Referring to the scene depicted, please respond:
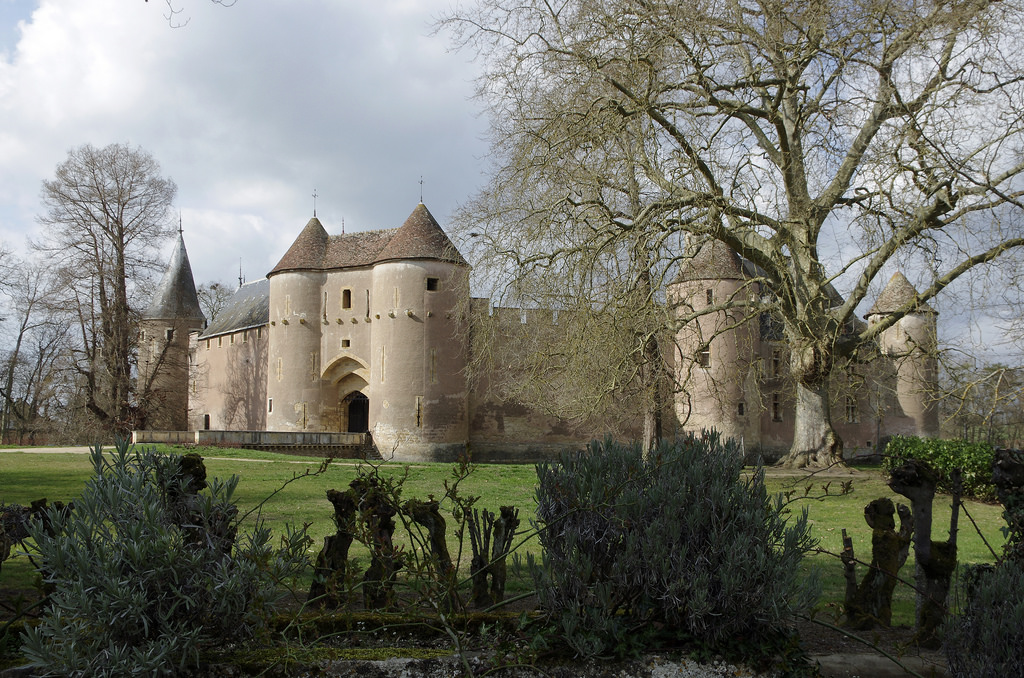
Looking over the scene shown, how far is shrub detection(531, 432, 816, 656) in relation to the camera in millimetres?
3189

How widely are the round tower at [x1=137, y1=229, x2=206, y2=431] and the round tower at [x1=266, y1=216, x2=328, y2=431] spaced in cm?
678

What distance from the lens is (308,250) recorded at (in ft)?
→ 110

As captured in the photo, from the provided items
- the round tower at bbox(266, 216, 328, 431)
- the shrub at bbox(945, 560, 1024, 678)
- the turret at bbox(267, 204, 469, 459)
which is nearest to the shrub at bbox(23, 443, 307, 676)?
the shrub at bbox(945, 560, 1024, 678)

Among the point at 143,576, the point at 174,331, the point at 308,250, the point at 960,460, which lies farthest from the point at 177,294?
the point at 143,576

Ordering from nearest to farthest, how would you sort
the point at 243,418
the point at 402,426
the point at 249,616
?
the point at 249,616, the point at 402,426, the point at 243,418

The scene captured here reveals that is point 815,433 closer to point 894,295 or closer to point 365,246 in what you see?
point 365,246

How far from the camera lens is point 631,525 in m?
3.41

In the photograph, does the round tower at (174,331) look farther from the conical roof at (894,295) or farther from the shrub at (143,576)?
the shrub at (143,576)

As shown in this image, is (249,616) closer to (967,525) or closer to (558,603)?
(558,603)

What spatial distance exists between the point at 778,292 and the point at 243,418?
95.5 ft

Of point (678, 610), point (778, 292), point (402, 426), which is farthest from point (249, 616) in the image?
point (402, 426)

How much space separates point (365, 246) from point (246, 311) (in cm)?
958

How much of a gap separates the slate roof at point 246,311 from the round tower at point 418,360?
25.7 feet

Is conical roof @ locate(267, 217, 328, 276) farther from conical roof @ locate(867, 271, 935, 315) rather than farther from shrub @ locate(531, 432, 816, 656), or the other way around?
shrub @ locate(531, 432, 816, 656)
